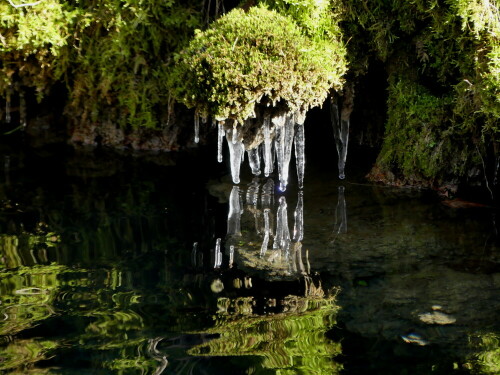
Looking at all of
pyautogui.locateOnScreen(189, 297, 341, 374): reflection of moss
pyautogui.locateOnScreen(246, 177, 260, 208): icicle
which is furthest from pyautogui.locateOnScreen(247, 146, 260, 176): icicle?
pyautogui.locateOnScreen(189, 297, 341, 374): reflection of moss

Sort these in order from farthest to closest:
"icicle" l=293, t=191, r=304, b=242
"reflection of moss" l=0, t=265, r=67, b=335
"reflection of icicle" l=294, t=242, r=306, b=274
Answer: "icicle" l=293, t=191, r=304, b=242 → "reflection of icicle" l=294, t=242, r=306, b=274 → "reflection of moss" l=0, t=265, r=67, b=335

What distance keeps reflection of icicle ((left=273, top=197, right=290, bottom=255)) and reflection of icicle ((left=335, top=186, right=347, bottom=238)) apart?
41cm

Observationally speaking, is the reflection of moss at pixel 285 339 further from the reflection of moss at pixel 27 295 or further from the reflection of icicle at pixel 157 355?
the reflection of moss at pixel 27 295

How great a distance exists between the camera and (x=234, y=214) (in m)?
A: 5.23

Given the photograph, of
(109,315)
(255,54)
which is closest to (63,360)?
(109,315)

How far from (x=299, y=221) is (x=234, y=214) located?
595mm

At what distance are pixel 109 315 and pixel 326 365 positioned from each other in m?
1.29

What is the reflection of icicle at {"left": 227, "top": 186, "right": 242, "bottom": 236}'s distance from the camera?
4859 mm

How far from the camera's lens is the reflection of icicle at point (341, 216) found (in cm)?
482

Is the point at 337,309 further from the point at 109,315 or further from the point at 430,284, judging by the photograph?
the point at 109,315

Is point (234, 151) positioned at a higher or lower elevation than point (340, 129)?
lower

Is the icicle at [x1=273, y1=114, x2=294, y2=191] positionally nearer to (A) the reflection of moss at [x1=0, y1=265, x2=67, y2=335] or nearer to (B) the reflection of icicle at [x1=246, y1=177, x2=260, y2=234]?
(B) the reflection of icicle at [x1=246, y1=177, x2=260, y2=234]

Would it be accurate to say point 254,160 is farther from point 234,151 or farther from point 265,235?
point 265,235

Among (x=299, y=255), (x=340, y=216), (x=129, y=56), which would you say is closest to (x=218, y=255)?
(x=299, y=255)
